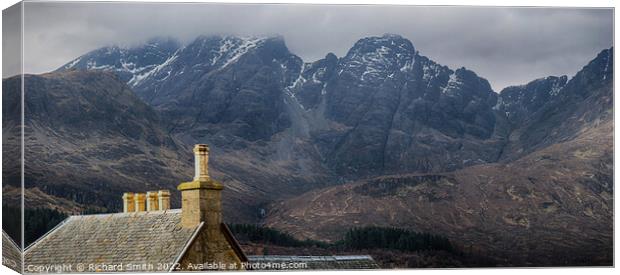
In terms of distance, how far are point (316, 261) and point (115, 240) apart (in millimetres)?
6066

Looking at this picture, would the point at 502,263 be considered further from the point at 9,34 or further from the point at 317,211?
the point at 9,34

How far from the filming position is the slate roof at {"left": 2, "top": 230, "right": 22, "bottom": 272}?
3869cm

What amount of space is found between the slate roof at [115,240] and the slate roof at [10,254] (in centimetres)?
33

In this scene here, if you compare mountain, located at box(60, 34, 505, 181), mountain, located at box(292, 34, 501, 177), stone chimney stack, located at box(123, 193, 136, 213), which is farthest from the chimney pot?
mountain, located at box(292, 34, 501, 177)

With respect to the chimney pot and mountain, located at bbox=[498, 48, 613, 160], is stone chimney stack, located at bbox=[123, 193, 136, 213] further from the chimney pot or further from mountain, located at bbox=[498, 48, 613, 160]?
mountain, located at bbox=[498, 48, 613, 160]

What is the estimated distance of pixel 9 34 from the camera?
39844mm

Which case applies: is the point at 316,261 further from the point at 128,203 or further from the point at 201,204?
the point at 201,204

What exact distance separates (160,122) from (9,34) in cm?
489

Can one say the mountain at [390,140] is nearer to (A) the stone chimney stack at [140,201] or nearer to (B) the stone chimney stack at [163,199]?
(A) the stone chimney stack at [140,201]

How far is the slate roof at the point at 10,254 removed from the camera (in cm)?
3869

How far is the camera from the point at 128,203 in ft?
136

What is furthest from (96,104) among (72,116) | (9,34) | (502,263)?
(502,263)

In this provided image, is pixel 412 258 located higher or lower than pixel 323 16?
lower

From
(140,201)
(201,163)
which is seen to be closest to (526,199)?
(201,163)
